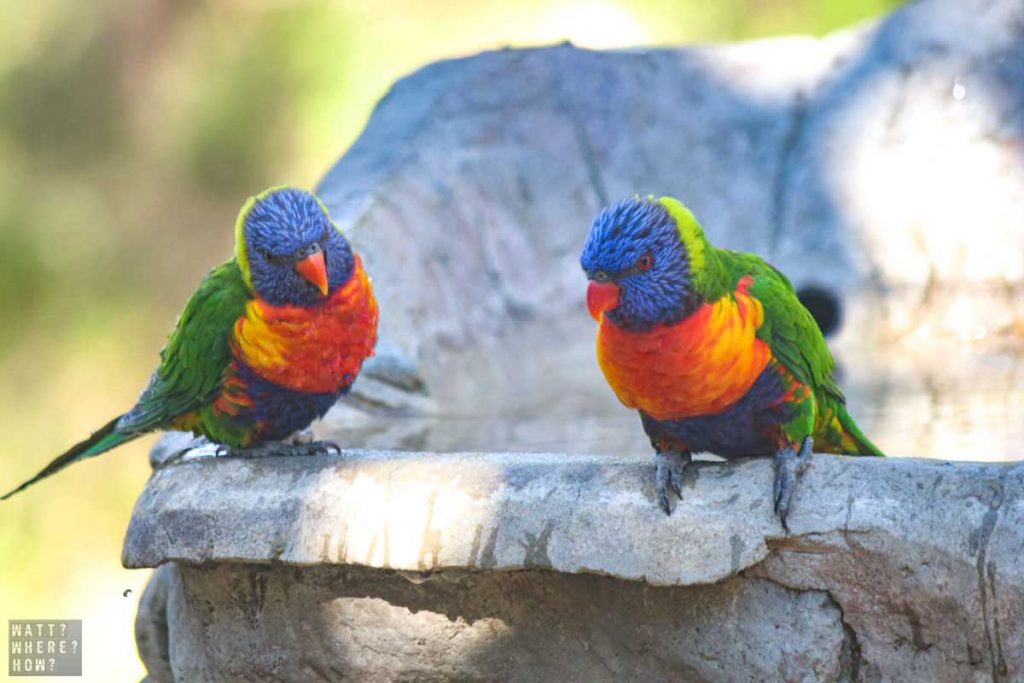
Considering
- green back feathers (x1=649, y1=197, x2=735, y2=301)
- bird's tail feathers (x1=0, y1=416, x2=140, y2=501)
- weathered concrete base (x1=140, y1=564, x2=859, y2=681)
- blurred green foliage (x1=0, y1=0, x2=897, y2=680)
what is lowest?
weathered concrete base (x1=140, y1=564, x2=859, y2=681)

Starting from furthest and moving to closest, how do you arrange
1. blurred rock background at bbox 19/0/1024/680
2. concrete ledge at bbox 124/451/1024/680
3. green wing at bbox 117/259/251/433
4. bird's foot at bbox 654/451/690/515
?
blurred rock background at bbox 19/0/1024/680, green wing at bbox 117/259/251/433, bird's foot at bbox 654/451/690/515, concrete ledge at bbox 124/451/1024/680

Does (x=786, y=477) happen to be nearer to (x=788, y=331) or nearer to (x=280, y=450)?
→ (x=788, y=331)

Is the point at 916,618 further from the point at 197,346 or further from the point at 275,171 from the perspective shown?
the point at 275,171

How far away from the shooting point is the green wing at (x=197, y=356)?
2529 millimetres

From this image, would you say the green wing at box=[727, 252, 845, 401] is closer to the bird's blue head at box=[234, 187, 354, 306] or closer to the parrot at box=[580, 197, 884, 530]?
the parrot at box=[580, 197, 884, 530]

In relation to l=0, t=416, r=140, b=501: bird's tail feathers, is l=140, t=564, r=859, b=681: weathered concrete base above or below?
below

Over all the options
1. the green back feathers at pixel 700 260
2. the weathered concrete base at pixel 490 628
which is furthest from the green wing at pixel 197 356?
the green back feathers at pixel 700 260

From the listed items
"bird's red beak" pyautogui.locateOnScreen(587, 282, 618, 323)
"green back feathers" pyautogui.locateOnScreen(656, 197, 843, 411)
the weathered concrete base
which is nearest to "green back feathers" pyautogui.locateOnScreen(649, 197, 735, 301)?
"green back feathers" pyautogui.locateOnScreen(656, 197, 843, 411)

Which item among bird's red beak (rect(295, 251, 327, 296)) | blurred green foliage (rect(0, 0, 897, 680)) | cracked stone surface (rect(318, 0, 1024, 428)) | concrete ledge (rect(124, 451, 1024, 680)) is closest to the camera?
concrete ledge (rect(124, 451, 1024, 680))

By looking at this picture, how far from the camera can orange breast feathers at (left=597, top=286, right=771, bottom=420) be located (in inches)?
82.4

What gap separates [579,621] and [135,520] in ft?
2.94

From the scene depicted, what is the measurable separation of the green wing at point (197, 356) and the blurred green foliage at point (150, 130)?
5.11m

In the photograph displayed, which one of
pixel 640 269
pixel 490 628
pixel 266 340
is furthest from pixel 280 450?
pixel 640 269

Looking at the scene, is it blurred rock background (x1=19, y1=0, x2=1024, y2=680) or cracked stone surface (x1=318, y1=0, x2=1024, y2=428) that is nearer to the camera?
cracked stone surface (x1=318, y1=0, x2=1024, y2=428)
